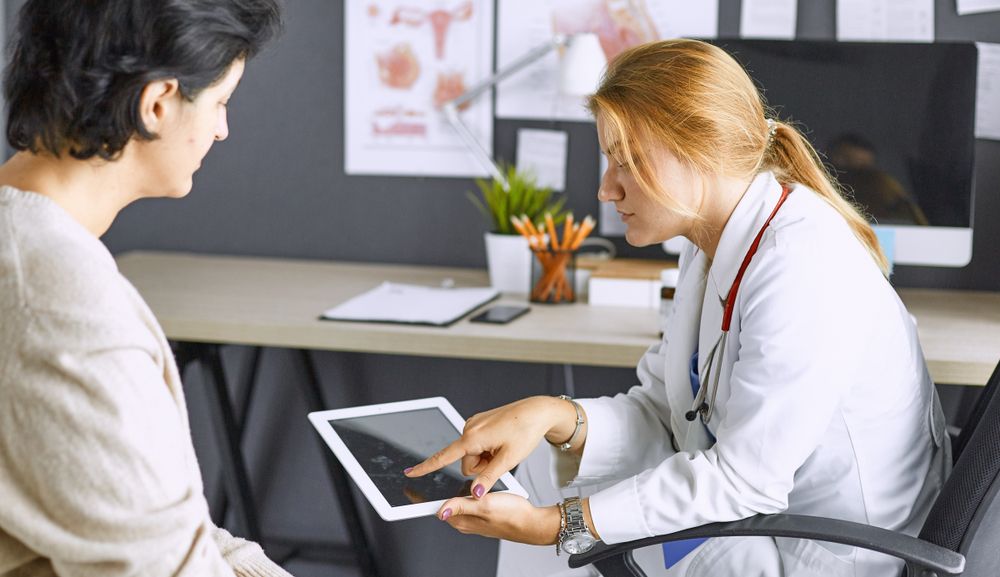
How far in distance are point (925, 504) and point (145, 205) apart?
6.06 feet

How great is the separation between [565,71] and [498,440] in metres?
1.00

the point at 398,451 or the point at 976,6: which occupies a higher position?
the point at 976,6

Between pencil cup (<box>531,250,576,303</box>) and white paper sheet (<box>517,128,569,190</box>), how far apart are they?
1.04 feet

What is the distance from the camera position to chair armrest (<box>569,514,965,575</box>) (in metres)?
1.06

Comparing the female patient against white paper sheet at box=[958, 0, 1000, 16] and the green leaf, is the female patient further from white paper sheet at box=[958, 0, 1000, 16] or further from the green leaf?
white paper sheet at box=[958, 0, 1000, 16]

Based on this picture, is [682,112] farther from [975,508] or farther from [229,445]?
[229,445]

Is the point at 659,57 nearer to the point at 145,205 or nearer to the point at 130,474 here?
the point at 130,474

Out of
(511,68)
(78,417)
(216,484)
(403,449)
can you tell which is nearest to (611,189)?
(403,449)

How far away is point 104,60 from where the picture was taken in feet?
2.70

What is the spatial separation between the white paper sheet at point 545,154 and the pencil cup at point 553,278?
12.5 inches

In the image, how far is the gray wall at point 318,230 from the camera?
Answer: 7.59ft

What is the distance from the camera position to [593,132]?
223 centimetres

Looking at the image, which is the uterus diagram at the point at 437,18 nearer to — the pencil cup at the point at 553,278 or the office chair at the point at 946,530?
the pencil cup at the point at 553,278

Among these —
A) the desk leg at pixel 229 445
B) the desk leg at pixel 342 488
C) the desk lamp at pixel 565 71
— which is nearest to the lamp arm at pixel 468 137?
the desk lamp at pixel 565 71
